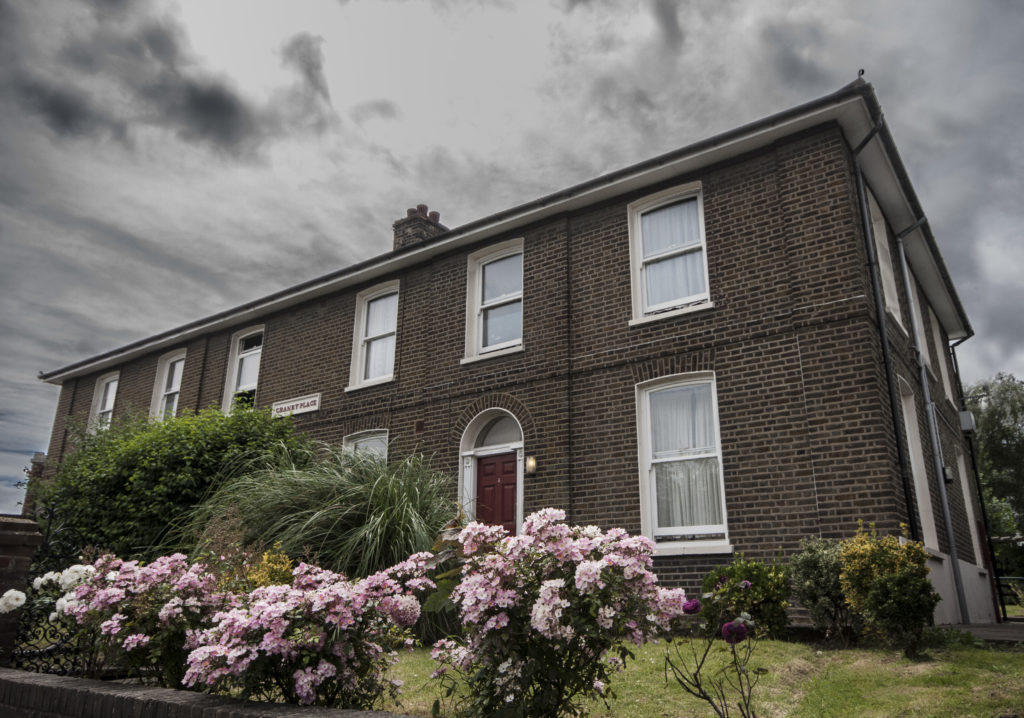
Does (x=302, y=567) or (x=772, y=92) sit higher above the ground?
(x=772, y=92)

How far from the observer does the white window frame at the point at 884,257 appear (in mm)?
10984

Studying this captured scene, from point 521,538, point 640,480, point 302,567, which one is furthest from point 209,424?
point 521,538

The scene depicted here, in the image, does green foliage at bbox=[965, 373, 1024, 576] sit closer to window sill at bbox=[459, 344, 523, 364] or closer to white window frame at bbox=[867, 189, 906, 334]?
white window frame at bbox=[867, 189, 906, 334]

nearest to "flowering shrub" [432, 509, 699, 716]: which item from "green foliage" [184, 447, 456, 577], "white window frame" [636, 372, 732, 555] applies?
"green foliage" [184, 447, 456, 577]

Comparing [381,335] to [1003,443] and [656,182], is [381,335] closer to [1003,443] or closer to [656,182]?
[656,182]

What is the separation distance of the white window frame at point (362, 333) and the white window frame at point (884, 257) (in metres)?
8.49

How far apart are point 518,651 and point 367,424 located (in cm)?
1062

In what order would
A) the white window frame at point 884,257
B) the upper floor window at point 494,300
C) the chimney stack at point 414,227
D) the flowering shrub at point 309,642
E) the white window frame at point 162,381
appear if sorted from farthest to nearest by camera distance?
the white window frame at point 162,381, the chimney stack at point 414,227, the upper floor window at point 494,300, the white window frame at point 884,257, the flowering shrub at point 309,642

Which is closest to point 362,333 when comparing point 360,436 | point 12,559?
point 360,436

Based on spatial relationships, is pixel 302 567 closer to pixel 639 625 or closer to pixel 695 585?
pixel 639 625

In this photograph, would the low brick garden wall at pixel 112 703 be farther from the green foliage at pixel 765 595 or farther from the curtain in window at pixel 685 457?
the curtain in window at pixel 685 457

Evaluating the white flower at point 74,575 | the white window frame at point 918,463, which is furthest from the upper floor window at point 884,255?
the white flower at point 74,575

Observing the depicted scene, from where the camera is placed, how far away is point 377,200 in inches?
648

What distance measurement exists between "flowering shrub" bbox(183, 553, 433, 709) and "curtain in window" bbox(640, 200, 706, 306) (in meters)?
7.60
